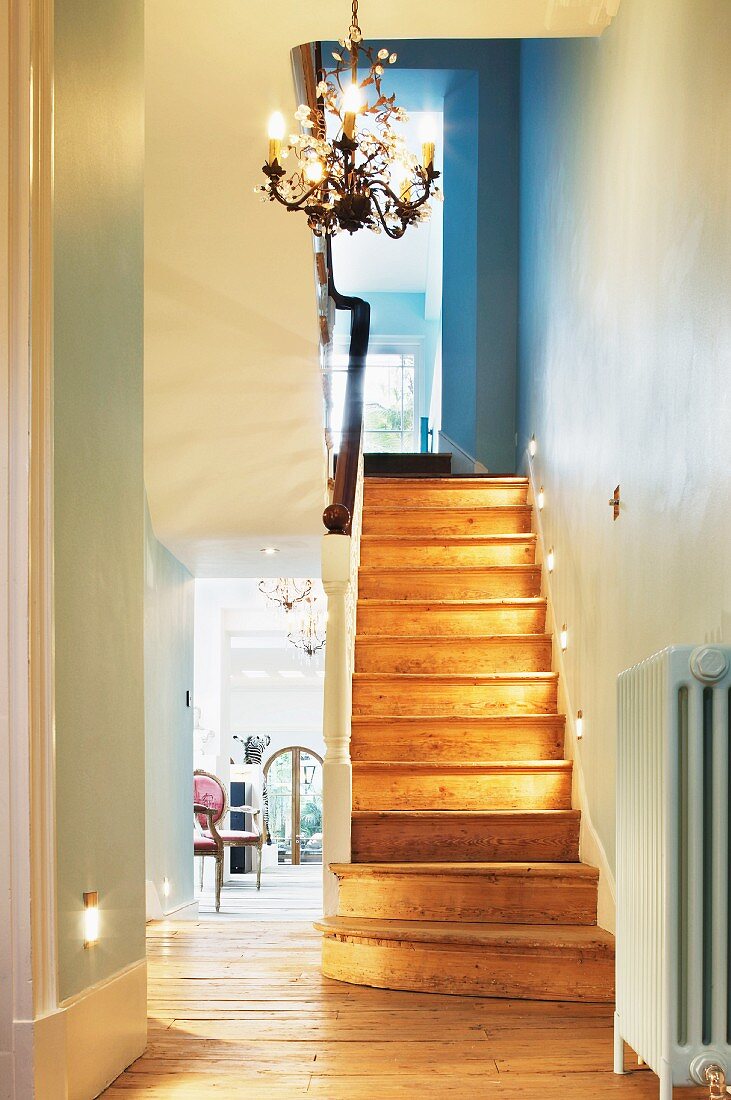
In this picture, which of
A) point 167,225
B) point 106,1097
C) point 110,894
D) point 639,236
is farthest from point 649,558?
point 167,225

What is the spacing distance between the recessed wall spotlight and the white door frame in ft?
0.89

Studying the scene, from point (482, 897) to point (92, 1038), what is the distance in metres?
1.92

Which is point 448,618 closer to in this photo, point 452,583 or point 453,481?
point 452,583

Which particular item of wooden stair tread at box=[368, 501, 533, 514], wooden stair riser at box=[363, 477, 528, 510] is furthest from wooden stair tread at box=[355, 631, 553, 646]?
wooden stair riser at box=[363, 477, 528, 510]

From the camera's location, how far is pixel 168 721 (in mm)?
7340

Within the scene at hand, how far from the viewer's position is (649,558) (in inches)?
137

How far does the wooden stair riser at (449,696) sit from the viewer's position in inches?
209

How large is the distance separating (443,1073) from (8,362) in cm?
199

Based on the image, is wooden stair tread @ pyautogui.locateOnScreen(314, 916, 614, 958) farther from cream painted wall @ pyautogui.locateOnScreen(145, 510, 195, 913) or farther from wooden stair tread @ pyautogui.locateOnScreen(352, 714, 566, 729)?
cream painted wall @ pyautogui.locateOnScreen(145, 510, 195, 913)

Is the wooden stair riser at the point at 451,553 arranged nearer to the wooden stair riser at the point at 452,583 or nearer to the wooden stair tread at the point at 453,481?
the wooden stair riser at the point at 452,583

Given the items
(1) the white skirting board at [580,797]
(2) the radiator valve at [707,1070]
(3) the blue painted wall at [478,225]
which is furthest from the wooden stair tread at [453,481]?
(2) the radiator valve at [707,1070]

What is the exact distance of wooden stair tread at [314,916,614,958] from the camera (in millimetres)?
3717

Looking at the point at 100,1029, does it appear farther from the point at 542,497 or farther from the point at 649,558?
the point at 542,497

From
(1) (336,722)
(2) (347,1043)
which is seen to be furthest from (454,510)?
(2) (347,1043)
